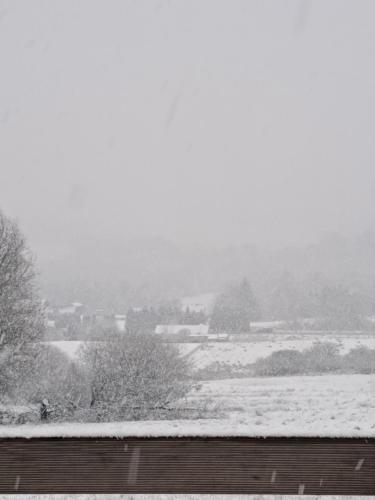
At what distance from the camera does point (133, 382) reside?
68.7 ft

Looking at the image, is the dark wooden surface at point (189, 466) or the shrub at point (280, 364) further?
the shrub at point (280, 364)

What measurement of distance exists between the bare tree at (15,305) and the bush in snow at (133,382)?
3.63 meters

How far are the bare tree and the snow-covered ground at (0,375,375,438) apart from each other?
5910 millimetres

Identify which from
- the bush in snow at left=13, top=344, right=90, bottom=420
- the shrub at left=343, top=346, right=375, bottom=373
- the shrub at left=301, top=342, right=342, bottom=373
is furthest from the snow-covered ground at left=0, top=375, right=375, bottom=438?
the shrub at left=343, top=346, right=375, bottom=373

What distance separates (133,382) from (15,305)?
6.70m

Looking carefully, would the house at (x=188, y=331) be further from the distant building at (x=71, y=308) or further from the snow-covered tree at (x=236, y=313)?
the distant building at (x=71, y=308)

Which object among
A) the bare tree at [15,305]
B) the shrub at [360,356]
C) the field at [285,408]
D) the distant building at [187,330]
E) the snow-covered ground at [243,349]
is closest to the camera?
the field at [285,408]

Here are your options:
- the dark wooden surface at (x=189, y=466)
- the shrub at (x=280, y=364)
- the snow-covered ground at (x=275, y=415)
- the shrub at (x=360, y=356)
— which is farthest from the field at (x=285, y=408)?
the shrub at (x=360, y=356)

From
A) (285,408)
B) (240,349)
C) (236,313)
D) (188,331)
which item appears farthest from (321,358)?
(236,313)

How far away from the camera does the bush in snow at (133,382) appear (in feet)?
61.5

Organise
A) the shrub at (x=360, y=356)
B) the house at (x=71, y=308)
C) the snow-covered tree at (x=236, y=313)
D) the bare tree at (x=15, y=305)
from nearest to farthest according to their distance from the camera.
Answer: the bare tree at (x=15, y=305), the shrub at (x=360, y=356), the snow-covered tree at (x=236, y=313), the house at (x=71, y=308)

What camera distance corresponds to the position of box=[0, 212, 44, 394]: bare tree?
20.5 metres

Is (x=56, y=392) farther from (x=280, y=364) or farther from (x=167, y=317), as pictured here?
(x=167, y=317)

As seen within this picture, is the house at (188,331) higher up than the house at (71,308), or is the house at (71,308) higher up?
the house at (71,308)
